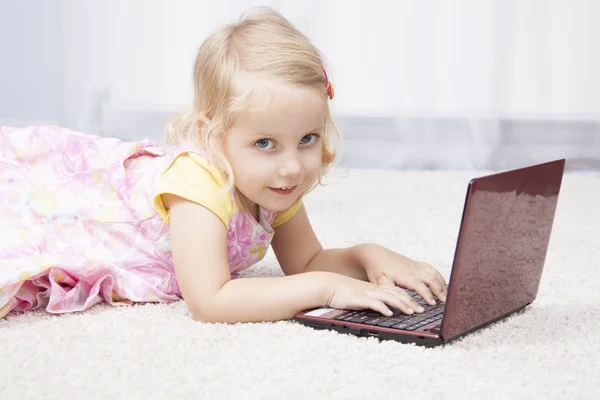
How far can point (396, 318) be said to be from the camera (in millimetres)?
1034

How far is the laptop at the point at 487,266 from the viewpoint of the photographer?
920 millimetres

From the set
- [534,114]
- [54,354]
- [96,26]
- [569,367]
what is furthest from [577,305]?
[96,26]

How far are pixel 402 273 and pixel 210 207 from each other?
277mm

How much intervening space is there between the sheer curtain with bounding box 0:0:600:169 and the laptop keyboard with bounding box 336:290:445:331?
1540 mm

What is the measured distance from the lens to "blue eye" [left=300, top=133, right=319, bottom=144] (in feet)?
3.68

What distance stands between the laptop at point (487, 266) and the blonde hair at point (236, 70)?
26cm

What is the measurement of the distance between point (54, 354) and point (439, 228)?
3.04ft

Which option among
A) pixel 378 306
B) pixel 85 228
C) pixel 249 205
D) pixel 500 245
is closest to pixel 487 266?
pixel 500 245

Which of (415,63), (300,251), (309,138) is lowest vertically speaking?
(300,251)

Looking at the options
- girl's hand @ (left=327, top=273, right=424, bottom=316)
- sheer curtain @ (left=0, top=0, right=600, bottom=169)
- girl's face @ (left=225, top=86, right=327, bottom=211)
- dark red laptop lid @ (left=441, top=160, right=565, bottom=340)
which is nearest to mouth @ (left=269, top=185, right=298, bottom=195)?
girl's face @ (left=225, top=86, right=327, bottom=211)

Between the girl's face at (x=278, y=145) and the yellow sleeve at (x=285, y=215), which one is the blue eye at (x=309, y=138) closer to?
the girl's face at (x=278, y=145)

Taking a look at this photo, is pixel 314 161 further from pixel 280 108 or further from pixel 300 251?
pixel 300 251

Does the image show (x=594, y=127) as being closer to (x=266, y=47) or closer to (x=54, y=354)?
(x=266, y=47)

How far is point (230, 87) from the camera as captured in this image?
1108mm
